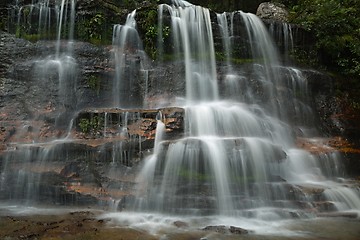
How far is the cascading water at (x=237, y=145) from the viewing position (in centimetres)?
738

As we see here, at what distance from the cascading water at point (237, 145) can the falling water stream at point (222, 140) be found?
2 cm

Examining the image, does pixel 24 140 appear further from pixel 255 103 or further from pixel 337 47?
pixel 337 47

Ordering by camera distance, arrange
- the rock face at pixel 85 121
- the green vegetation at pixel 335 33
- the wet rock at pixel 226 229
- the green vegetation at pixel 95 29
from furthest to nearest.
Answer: the green vegetation at pixel 335 33, the green vegetation at pixel 95 29, the rock face at pixel 85 121, the wet rock at pixel 226 229

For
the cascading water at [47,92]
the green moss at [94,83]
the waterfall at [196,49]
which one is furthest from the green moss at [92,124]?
the waterfall at [196,49]

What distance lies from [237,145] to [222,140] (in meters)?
0.39

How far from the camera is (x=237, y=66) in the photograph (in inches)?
510

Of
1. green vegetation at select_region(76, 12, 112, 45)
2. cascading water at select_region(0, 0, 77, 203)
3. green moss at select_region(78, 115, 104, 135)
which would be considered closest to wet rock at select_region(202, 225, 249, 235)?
cascading water at select_region(0, 0, 77, 203)

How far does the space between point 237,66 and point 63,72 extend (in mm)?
6341

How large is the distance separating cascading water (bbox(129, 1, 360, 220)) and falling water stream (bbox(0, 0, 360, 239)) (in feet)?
0.08

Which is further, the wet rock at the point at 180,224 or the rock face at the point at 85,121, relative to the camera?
the rock face at the point at 85,121

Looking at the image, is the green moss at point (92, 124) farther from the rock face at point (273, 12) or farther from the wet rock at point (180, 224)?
the rock face at point (273, 12)

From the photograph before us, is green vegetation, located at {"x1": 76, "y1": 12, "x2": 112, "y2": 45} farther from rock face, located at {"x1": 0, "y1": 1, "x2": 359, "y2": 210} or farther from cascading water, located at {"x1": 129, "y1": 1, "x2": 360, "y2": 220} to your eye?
cascading water, located at {"x1": 129, "y1": 1, "x2": 360, "y2": 220}

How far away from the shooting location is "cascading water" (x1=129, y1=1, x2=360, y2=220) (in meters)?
7.38

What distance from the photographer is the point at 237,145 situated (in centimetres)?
801
